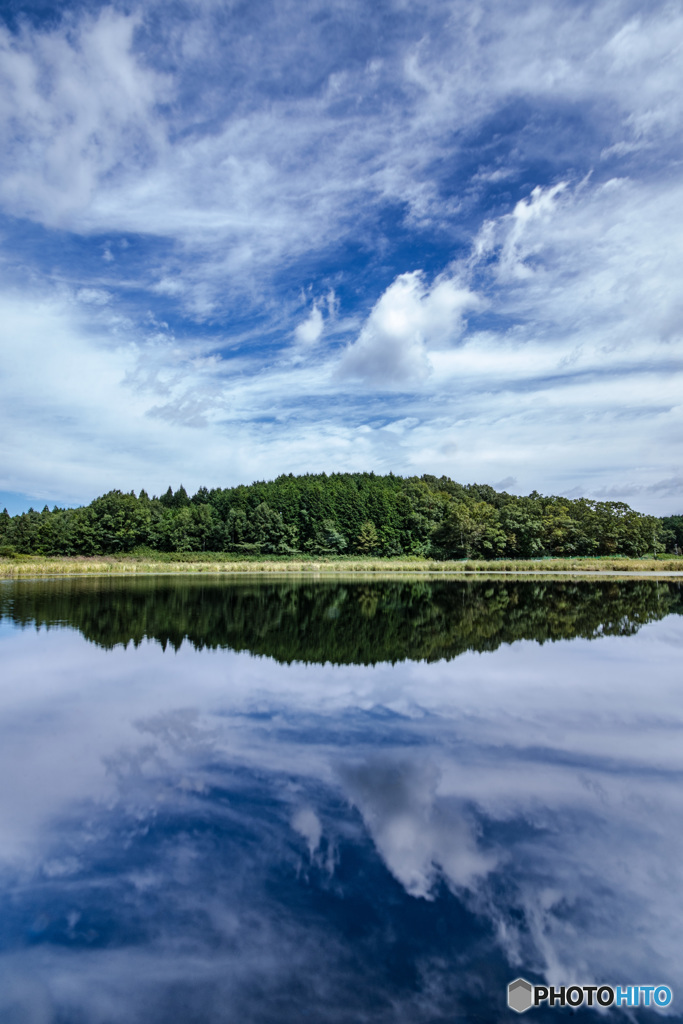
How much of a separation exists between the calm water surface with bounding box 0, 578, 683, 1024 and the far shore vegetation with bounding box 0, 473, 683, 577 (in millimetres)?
59947

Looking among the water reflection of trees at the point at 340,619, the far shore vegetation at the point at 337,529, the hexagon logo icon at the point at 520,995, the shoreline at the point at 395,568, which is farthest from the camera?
the far shore vegetation at the point at 337,529

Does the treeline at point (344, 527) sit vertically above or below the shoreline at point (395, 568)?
above

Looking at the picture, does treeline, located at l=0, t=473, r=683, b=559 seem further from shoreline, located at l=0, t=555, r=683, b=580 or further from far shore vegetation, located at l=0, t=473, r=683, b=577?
shoreline, located at l=0, t=555, r=683, b=580

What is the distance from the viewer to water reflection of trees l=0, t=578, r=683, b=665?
38.4ft

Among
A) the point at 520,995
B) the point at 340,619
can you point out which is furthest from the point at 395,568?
the point at 520,995

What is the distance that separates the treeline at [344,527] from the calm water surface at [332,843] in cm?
6449

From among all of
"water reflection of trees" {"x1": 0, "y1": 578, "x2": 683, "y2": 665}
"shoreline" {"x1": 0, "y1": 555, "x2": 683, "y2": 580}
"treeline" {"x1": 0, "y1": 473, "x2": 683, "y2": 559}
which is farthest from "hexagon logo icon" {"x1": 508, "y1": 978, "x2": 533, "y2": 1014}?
"treeline" {"x1": 0, "y1": 473, "x2": 683, "y2": 559}

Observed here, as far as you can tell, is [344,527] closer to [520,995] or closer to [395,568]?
[395,568]

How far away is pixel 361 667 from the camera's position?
9.59m

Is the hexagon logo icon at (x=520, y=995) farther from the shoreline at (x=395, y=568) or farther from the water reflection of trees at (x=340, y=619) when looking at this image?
the shoreline at (x=395, y=568)

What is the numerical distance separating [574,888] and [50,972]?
9.85 feet

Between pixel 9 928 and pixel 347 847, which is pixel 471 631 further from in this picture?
pixel 9 928

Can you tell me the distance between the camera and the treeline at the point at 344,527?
72875 mm

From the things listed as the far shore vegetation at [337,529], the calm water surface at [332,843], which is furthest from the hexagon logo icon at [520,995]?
the far shore vegetation at [337,529]
